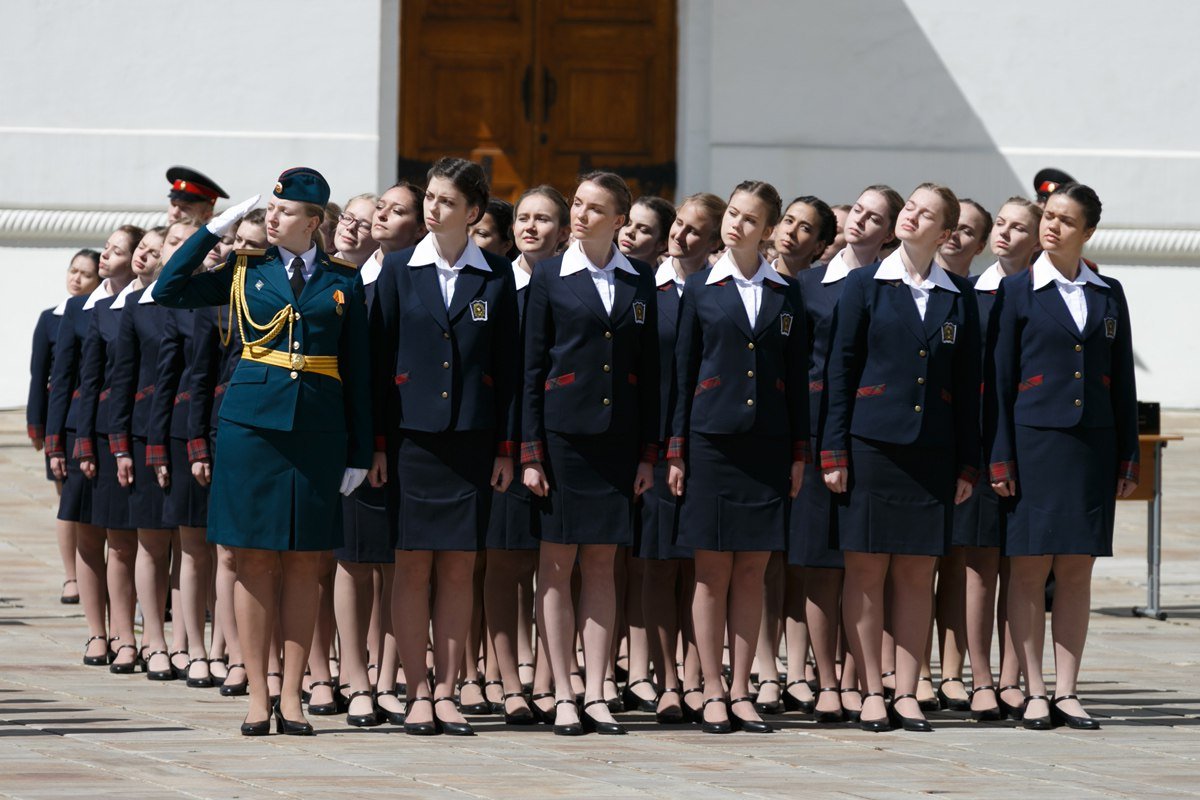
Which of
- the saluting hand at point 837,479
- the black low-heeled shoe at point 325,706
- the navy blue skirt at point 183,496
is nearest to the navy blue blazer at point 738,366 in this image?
the saluting hand at point 837,479

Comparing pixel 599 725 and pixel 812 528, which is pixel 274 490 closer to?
pixel 599 725

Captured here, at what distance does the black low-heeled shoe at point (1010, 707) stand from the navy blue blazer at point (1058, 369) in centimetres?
80

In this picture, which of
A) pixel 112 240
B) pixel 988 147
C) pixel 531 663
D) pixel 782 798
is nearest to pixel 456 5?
pixel 988 147

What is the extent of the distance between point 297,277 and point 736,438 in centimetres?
152

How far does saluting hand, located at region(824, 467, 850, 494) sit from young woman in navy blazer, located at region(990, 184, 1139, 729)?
1.78ft

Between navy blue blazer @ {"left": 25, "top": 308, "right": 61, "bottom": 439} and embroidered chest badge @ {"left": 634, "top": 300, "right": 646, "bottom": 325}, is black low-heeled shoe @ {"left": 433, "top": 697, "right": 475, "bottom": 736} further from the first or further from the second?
navy blue blazer @ {"left": 25, "top": 308, "right": 61, "bottom": 439}

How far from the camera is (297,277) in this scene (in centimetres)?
743

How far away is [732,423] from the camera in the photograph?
7.74 metres

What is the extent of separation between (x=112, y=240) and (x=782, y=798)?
4.40 meters

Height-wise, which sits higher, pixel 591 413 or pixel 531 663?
pixel 591 413

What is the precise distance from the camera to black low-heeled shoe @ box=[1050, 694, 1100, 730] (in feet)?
25.9

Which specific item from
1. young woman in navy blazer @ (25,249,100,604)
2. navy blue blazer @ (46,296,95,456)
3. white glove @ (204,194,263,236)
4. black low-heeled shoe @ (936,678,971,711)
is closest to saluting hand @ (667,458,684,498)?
black low-heeled shoe @ (936,678,971,711)

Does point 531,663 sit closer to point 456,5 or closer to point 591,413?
point 591,413

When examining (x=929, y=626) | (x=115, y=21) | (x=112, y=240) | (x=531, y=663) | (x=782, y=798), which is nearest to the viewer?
(x=782, y=798)
